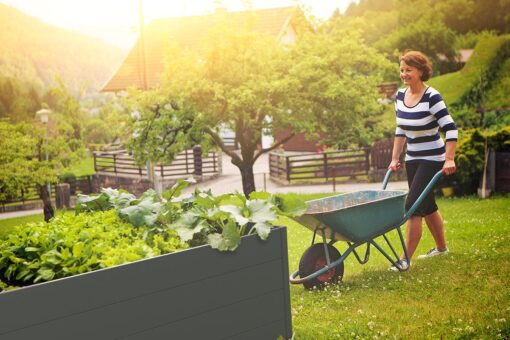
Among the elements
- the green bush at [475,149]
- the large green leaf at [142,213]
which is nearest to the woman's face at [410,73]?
the large green leaf at [142,213]

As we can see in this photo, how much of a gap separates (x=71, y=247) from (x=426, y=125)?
2.20 meters

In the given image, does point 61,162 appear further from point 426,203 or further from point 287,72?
point 426,203

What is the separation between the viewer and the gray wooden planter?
5.79 ft

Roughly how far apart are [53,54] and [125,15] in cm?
151

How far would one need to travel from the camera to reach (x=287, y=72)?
29.8 feet

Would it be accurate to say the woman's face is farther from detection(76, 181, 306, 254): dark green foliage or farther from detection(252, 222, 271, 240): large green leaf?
detection(252, 222, 271, 240): large green leaf

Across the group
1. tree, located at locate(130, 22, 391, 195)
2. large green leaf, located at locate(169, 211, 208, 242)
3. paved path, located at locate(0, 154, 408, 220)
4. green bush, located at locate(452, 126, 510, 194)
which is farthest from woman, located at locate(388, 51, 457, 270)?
paved path, located at locate(0, 154, 408, 220)

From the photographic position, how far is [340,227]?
3133 millimetres

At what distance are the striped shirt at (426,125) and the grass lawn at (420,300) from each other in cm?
64

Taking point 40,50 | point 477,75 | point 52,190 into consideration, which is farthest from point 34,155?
point 477,75

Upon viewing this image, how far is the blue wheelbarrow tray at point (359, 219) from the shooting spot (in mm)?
3080

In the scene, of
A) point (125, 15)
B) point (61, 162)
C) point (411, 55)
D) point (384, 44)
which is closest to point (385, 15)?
point (384, 44)

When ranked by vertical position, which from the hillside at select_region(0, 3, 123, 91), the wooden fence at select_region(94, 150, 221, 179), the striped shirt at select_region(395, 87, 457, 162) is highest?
the hillside at select_region(0, 3, 123, 91)

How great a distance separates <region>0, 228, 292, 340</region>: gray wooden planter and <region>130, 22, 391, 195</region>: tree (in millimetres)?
6229
